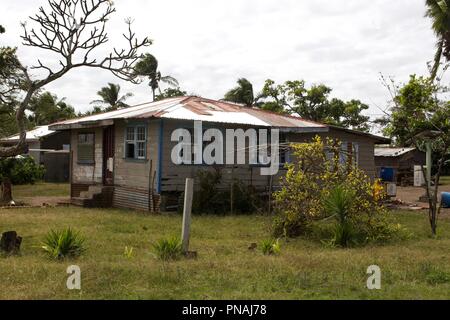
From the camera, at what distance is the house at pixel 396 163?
103 feet

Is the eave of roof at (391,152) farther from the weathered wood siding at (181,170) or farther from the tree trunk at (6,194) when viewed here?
the tree trunk at (6,194)

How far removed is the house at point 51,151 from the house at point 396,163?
18687mm

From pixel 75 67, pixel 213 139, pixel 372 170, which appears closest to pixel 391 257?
pixel 75 67

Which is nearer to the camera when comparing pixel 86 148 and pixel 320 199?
pixel 320 199

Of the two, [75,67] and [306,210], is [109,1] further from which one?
[306,210]

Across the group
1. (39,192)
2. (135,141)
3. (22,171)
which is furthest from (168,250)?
(22,171)

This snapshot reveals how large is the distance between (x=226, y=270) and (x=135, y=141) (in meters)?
10.1

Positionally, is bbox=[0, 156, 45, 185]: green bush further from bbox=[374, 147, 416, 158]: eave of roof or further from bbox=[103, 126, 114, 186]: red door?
bbox=[374, 147, 416, 158]: eave of roof

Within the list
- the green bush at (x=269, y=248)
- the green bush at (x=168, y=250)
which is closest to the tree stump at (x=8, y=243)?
the green bush at (x=168, y=250)

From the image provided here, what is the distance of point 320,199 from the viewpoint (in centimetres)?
1088

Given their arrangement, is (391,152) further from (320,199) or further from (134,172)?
(320,199)

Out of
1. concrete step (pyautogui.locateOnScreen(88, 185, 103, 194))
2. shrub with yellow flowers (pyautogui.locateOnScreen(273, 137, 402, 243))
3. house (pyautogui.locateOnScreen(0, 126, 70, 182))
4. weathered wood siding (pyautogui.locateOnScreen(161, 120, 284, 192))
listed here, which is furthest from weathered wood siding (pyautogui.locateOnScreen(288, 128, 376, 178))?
house (pyautogui.locateOnScreen(0, 126, 70, 182))

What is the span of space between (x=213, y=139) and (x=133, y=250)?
8.03m

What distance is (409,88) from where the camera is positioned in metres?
12.7
